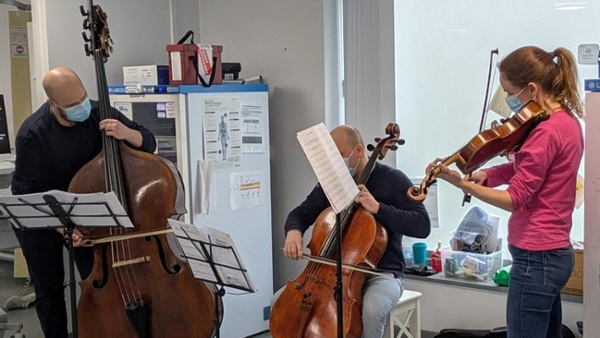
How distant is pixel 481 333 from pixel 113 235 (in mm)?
1770

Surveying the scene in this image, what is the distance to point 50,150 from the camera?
126 inches

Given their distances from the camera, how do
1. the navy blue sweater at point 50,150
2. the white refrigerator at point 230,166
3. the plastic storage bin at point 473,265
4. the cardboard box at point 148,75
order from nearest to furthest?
the navy blue sweater at point 50,150, the plastic storage bin at point 473,265, the white refrigerator at point 230,166, the cardboard box at point 148,75

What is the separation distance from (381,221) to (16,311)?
2.84m

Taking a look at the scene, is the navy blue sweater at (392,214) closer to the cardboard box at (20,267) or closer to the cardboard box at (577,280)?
the cardboard box at (577,280)

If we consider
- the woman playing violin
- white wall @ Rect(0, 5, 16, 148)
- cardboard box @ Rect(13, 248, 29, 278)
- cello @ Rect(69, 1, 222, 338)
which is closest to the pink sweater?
Answer: the woman playing violin

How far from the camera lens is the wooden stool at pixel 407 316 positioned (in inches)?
127

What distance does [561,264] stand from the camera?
2.46 meters

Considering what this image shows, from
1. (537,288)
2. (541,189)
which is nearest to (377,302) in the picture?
(537,288)

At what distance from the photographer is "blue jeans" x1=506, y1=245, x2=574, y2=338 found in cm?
245

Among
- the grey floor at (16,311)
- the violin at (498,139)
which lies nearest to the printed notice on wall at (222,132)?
the grey floor at (16,311)

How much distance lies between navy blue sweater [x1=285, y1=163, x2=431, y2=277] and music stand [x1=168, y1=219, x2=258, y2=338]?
677 millimetres

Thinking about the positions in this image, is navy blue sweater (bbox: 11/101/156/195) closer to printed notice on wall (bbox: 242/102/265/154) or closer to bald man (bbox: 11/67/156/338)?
bald man (bbox: 11/67/156/338)

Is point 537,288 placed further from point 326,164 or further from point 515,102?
point 326,164

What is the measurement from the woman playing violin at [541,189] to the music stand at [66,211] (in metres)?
1.12
